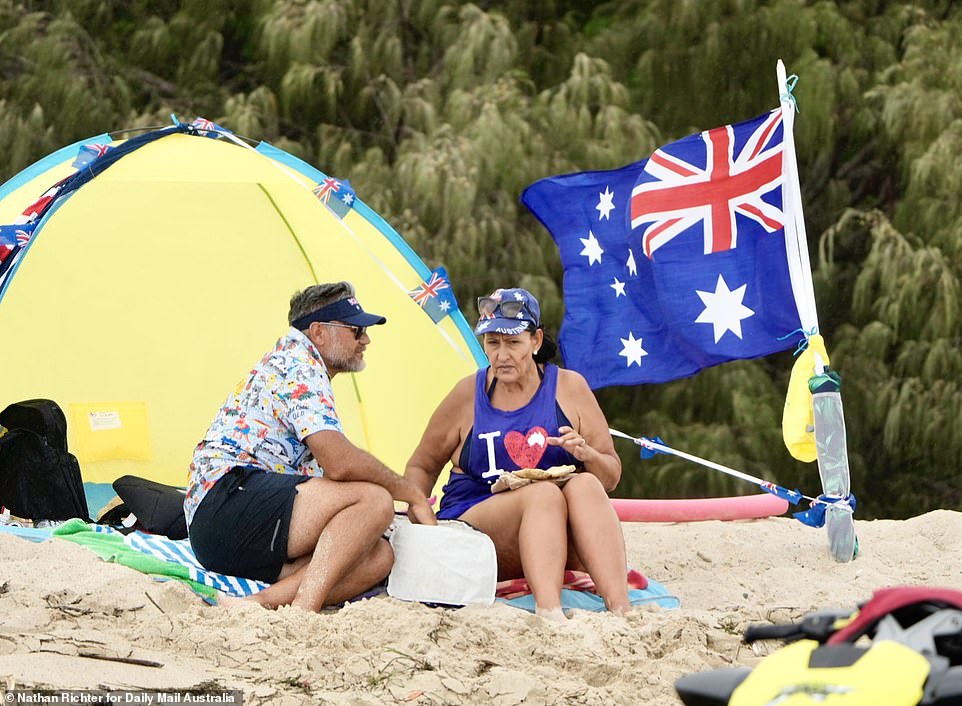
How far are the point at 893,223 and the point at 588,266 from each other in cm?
356

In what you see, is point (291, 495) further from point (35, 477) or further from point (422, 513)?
point (35, 477)

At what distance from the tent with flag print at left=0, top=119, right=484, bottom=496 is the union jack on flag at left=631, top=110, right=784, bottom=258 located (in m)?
1.07

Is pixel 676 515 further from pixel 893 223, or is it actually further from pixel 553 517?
pixel 893 223

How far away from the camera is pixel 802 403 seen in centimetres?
476

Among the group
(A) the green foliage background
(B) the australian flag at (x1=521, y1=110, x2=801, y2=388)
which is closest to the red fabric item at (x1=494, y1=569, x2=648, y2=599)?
(B) the australian flag at (x1=521, y1=110, x2=801, y2=388)

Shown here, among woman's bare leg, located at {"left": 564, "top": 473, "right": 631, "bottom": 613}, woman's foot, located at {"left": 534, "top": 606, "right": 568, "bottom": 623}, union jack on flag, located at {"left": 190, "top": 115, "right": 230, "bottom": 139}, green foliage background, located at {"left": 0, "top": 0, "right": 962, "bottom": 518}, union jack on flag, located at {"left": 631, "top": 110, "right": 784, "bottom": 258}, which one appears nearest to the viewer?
woman's foot, located at {"left": 534, "top": 606, "right": 568, "bottom": 623}

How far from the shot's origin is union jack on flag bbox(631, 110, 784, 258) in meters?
4.95

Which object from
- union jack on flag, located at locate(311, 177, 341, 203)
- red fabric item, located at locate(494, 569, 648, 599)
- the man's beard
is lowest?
red fabric item, located at locate(494, 569, 648, 599)

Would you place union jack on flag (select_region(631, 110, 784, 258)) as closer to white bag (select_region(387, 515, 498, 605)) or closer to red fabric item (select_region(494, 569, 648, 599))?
red fabric item (select_region(494, 569, 648, 599))

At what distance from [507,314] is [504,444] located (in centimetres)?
38

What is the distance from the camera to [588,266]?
17.2 ft

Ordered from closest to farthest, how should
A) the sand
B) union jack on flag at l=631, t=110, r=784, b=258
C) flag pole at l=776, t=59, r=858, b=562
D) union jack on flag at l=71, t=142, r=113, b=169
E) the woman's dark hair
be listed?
the sand < the woman's dark hair < flag pole at l=776, t=59, r=858, b=562 < union jack on flag at l=631, t=110, r=784, b=258 < union jack on flag at l=71, t=142, r=113, b=169

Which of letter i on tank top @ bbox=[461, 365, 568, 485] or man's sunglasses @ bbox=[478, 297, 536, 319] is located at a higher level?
man's sunglasses @ bbox=[478, 297, 536, 319]

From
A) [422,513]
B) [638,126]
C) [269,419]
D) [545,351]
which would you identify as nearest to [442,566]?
[422,513]
